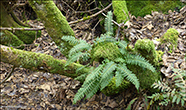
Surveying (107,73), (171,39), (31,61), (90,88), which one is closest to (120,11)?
(171,39)

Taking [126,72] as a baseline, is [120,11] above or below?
above

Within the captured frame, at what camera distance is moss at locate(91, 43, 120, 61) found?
2582 millimetres

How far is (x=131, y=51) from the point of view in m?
2.57

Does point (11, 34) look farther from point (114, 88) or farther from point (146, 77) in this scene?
point (146, 77)

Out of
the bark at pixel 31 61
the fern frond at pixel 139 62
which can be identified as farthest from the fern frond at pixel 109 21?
the bark at pixel 31 61

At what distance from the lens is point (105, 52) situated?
103 inches

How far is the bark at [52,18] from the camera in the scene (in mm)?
2857

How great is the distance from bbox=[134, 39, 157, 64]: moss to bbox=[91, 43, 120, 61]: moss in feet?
1.31

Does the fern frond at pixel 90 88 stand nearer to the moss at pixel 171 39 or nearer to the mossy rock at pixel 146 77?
the mossy rock at pixel 146 77

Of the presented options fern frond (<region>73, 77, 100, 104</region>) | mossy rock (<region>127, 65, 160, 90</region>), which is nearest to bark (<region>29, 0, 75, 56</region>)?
fern frond (<region>73, 77, 100, 104</region>)

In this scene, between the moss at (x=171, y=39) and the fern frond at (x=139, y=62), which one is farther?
the moss at (x=171, y=39)

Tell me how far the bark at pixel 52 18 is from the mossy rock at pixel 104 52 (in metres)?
0.73

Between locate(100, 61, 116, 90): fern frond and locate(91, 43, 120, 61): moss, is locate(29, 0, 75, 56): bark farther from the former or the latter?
locate(100, 61, 116, 90): fern frond

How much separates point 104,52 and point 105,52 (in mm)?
20
